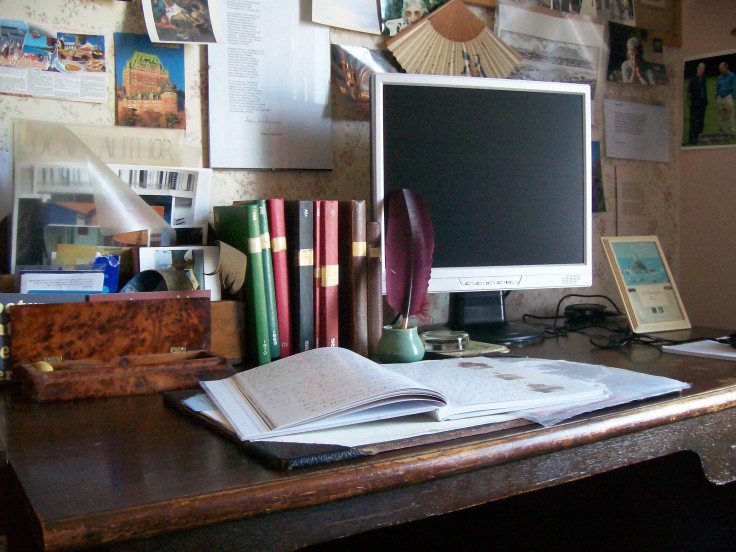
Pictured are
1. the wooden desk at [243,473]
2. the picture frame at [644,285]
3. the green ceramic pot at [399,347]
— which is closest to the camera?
the wooden desk at [243,473]

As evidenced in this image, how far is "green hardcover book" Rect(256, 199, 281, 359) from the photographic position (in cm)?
105

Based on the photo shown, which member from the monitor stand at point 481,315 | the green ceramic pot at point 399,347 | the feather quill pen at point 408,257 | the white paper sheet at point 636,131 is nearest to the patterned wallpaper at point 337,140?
the white paper sheet at point 636,131

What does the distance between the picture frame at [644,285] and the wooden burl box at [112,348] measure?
77 cm

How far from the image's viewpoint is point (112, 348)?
0.91 meters

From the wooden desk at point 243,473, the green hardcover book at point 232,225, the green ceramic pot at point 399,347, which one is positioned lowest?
the wooden desk at point 243,473

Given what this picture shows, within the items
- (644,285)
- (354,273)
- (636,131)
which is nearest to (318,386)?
(354,273)

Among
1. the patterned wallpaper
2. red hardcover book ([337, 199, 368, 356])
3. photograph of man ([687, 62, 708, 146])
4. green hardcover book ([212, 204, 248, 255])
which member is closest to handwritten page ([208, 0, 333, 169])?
the patterned wallpaper

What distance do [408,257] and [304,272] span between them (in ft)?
0.52

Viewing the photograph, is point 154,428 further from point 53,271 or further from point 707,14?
point 707,14

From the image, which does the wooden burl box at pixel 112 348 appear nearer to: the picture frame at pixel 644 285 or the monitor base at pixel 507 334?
the monitor base at pixel 507 334

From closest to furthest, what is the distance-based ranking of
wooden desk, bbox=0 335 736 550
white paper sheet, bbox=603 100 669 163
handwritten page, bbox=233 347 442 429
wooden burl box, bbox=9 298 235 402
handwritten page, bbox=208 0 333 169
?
wooden desk, bbox=0 335 736 550 < handwritten page, bbox=233 347 442 429 < wooden burl box, bbox=9 298 235 402 < handwritten page, bbox=208 0 333 169 < white paper sheet, bbox=603 100 669 163

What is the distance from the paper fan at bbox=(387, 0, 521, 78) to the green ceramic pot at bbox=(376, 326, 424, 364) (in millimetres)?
611

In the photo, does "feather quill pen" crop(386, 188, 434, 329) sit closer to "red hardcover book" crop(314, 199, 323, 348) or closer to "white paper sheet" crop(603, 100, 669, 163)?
"red hardcover book" crop(314, 199, 323, 348)

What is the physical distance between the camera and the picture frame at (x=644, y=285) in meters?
1.32
